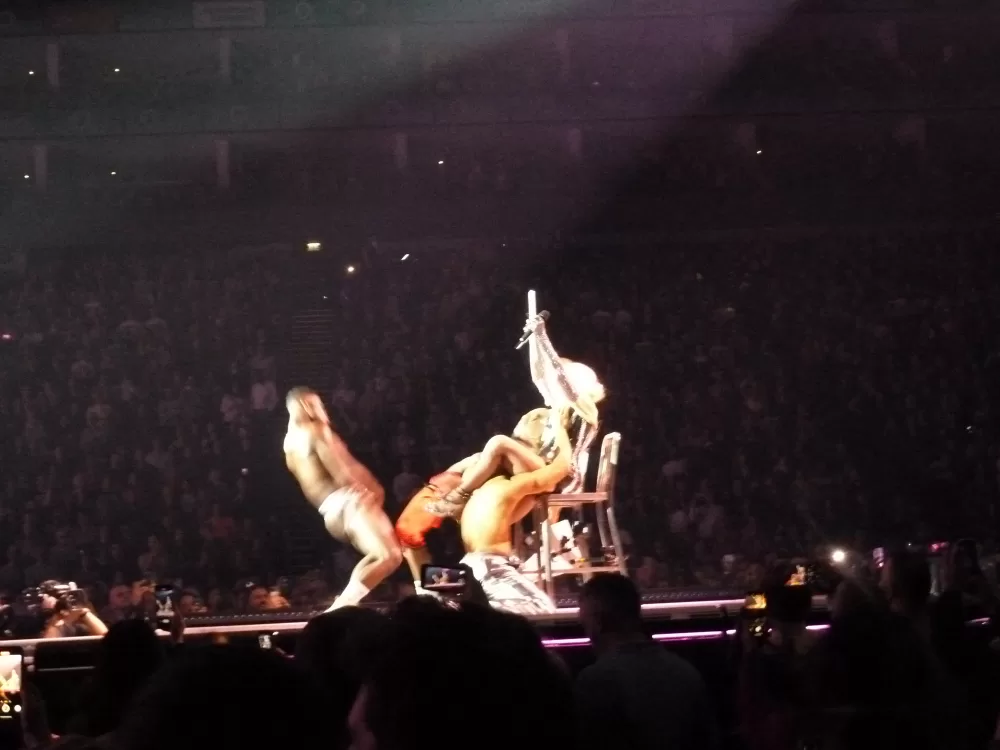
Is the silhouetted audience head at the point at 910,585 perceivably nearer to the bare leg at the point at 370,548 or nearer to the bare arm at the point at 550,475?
the bare arm at the point at 550,475

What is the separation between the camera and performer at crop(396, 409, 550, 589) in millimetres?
5895

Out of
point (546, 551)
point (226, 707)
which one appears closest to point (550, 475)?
point (546, 551)

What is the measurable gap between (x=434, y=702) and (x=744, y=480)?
355 inches

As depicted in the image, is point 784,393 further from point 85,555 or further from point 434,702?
point 434,702

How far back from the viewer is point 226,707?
33.2 inches

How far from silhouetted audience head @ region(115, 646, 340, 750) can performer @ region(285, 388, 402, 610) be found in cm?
485

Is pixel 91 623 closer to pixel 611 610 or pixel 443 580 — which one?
pixel 443 580

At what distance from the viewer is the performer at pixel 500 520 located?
18.3 ft

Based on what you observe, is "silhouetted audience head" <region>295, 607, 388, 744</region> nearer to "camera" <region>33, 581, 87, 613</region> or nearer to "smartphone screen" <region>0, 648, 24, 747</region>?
"smartphone screen" <region>0, 648, 24, 747</region>

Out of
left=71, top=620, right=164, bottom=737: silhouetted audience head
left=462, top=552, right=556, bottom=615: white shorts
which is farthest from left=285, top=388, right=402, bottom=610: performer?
left=71, top=620, right=164, bottom=737: silhouetted audience head

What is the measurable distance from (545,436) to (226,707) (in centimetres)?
503

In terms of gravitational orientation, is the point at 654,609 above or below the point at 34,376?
below

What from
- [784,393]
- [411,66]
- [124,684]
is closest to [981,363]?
[784,393]

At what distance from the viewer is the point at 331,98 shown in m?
11.1
